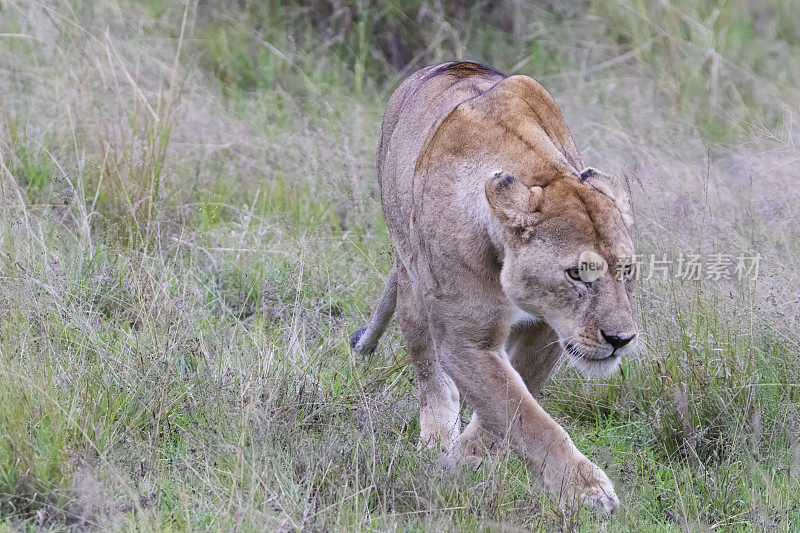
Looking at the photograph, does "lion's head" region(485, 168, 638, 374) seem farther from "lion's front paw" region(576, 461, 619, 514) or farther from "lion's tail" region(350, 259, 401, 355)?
"lion's tail" region(350, 259, 401, 355)

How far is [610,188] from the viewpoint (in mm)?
3443

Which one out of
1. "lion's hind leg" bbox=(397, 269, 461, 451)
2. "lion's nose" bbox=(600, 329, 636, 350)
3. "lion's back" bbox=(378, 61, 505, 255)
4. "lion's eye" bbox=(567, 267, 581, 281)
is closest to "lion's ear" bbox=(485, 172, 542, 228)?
"lion's eye" bbox=(567, 267, 581, 281)

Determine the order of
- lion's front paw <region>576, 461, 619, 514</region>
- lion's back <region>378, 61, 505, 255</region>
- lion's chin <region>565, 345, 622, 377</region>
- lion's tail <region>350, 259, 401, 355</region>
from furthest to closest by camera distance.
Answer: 1. lion's tail <region>350, 259, 401, 355</region>
2. lion's back <region>378, 61, 505, 255</region>
3. lion's chin <region>565, 345, 622, 377</region>
4. lion's front paw <region>576, 461, 619, 514</region>

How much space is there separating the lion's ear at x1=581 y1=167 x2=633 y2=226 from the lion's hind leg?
878mm

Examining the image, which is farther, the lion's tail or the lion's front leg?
the lion's tail

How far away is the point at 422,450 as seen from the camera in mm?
3539

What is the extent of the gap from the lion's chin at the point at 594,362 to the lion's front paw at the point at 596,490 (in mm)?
310

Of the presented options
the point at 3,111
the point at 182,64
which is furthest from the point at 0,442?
the point at 182,64

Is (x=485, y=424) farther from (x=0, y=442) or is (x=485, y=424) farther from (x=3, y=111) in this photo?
(x=3, y=111)

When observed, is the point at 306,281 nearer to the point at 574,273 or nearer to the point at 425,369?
the point at 425,369

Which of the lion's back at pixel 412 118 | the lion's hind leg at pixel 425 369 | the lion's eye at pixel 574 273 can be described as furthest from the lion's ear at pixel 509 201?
the lion's hind leg at pixel 425 369

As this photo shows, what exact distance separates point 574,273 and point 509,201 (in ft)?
0.99

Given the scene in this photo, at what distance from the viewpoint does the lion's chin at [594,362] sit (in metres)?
3.32

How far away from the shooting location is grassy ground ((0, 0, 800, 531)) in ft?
10.7
